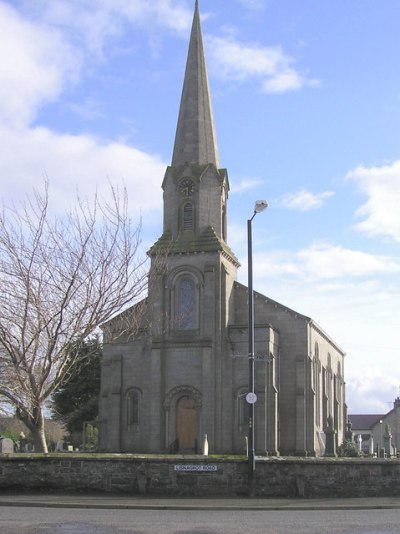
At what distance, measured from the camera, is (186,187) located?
4569cm

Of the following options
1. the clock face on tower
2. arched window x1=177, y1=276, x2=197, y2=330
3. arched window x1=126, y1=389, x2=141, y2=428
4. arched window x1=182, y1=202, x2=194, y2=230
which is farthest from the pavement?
the clock face on tower

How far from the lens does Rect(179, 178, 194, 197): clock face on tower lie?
45562 millimetres

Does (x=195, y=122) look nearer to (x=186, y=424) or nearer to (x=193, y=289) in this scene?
(x=193, y=289)

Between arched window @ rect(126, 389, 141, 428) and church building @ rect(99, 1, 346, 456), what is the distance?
6 cm

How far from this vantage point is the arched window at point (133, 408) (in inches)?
1735

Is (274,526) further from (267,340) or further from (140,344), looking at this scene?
(140,344)

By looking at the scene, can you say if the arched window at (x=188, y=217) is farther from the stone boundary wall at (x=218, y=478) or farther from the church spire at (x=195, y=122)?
the stone boundary wall at (x=218, y=478)

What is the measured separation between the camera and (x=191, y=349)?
42.9 m

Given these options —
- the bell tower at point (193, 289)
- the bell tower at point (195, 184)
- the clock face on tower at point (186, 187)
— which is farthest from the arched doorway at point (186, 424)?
the clock face on tower at point (186, 187)

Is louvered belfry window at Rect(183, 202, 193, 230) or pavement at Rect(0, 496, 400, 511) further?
louvered belfry window at Rect(183, 202, 193, 230)

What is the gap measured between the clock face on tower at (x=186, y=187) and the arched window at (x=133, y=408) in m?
12.0

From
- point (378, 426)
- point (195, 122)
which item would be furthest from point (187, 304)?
point (378, 426)

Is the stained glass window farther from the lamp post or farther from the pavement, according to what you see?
the pavement

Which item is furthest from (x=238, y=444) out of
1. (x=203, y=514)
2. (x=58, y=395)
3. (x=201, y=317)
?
(x=203, y=514)
